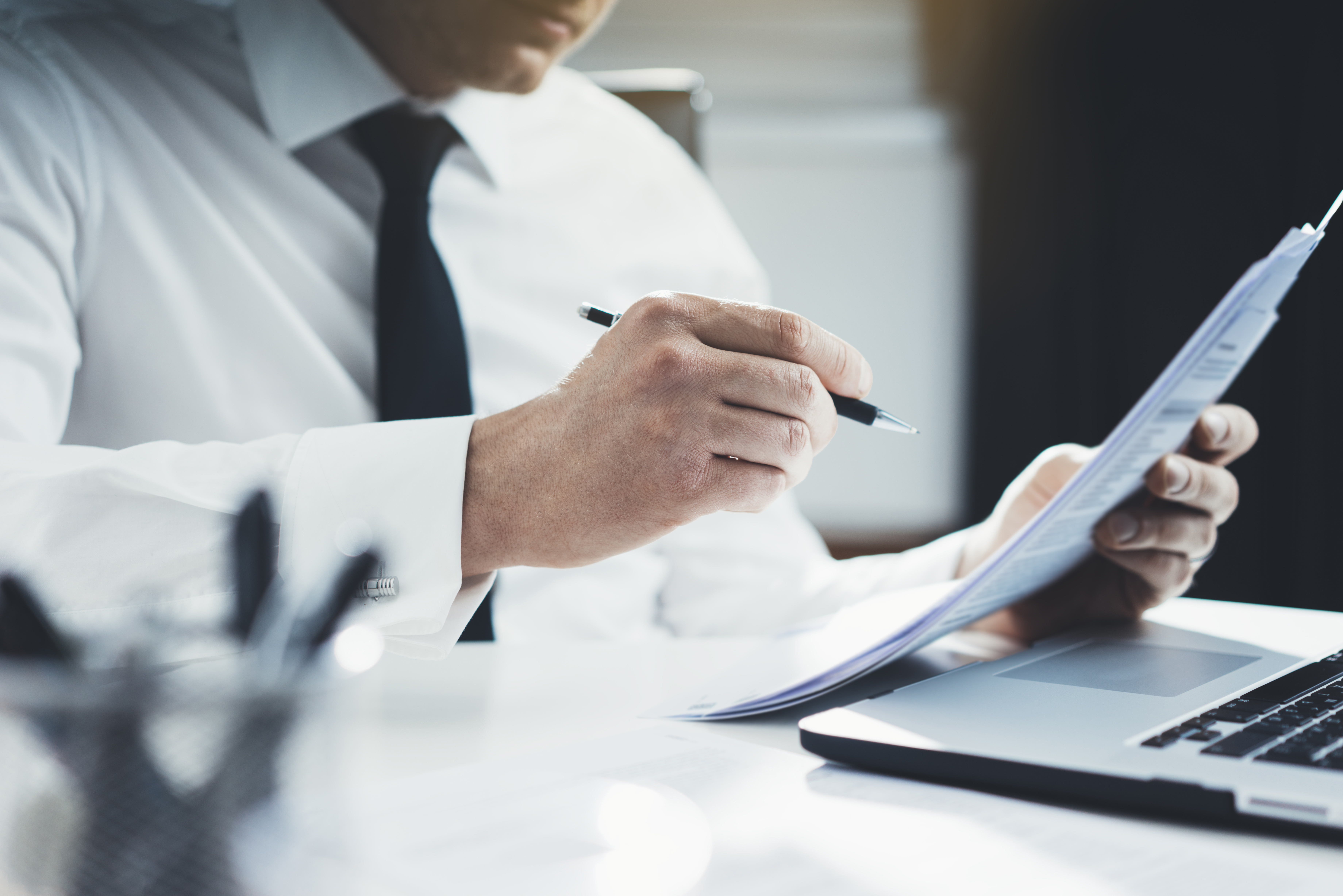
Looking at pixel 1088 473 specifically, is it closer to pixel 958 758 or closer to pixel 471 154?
pixel 958 758

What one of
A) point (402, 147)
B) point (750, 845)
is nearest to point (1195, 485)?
point (750, 845)

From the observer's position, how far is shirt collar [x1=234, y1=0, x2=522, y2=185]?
2.59 ft

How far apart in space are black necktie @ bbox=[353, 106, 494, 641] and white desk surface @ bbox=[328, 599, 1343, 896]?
0.13m

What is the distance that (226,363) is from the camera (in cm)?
74

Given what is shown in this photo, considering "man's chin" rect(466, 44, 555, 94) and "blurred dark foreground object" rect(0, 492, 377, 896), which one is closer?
"blurred dark foreground object" rect(0, 492, 377, 896)

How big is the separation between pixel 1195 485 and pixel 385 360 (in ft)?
1.97

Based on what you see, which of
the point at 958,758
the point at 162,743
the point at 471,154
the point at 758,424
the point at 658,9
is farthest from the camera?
the point at 658,9

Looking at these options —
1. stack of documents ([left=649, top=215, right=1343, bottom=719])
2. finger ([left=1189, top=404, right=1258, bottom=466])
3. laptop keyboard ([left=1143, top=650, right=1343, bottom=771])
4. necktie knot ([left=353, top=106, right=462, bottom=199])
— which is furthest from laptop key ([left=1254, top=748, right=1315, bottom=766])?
necktie knot ([left=353, top=106, right=462, bottom=199])

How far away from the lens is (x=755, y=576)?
0.94 m

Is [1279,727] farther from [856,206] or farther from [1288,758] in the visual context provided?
[856,206]

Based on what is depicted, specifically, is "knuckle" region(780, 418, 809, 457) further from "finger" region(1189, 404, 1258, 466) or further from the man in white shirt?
"finger" region(1189, 404, 1258, 466)

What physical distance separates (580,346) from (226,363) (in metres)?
0.34

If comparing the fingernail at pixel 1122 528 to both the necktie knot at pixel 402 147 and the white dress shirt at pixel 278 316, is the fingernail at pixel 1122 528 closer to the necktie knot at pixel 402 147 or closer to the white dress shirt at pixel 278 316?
the white dress shirt at pixel 278 316

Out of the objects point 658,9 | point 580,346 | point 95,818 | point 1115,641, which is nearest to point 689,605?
point 580,346
